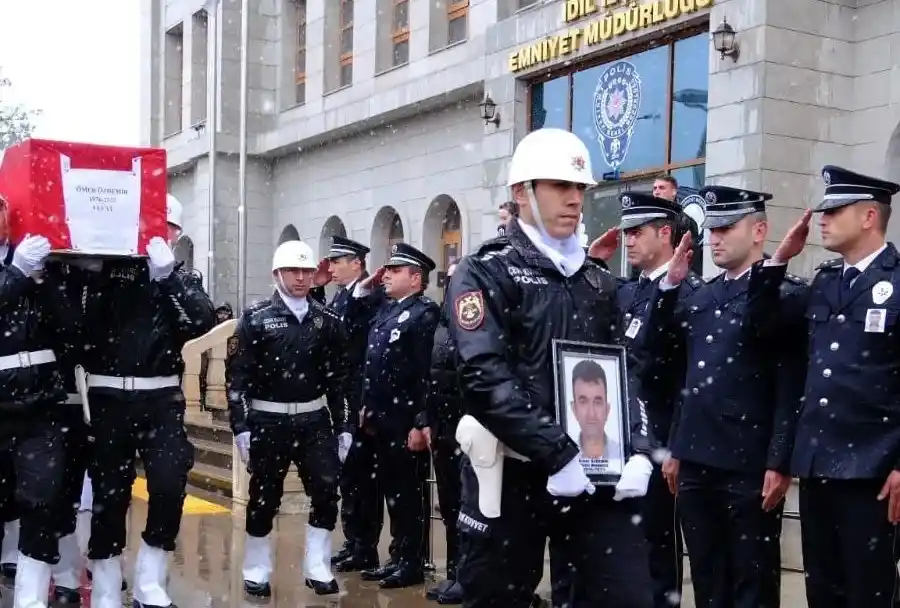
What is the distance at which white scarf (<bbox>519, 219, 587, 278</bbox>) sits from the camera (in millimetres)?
4031

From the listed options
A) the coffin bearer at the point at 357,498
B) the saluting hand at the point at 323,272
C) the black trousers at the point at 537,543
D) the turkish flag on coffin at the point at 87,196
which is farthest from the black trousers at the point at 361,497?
the black trousers at the point at 537,543

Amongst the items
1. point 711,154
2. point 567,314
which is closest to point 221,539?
point 567,314

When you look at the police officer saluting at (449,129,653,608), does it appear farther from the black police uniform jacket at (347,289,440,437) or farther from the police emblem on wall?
the police emblem on wall

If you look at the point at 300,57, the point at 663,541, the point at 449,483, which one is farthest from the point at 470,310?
the point at 300,57

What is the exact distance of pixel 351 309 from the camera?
857 cm

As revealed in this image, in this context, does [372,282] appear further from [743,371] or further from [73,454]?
[743,371]

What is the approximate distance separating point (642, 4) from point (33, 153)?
9360mm

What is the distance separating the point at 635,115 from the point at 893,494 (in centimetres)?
1058

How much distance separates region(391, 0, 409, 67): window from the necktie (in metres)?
15.9

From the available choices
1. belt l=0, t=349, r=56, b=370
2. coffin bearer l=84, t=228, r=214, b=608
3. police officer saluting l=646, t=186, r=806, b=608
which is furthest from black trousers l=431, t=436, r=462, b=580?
belt l=0, t=349, r=56, b=370

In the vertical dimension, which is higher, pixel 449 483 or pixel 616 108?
pixel 616 108

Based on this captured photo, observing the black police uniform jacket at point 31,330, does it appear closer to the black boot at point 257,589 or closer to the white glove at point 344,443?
the black boot at point 257,589

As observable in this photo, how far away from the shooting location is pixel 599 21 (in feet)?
45.8

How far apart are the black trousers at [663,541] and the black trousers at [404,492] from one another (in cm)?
201
